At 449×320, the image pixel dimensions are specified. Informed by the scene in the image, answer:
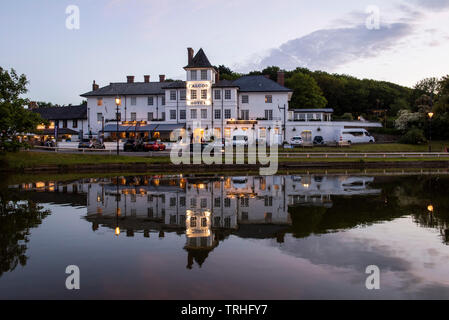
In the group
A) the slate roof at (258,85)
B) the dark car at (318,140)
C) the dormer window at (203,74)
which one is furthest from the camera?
the slate roof at (258,85)

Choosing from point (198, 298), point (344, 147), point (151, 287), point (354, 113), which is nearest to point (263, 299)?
point (198, 298)

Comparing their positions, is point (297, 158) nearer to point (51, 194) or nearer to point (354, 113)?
point (51, 194)

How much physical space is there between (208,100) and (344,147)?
21307 millimetres

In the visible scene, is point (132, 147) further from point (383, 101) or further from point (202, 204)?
point (383, 101)

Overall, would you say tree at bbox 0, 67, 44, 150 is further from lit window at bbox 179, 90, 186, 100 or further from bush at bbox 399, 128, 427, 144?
bush at bbox 399, 128, 427, 144

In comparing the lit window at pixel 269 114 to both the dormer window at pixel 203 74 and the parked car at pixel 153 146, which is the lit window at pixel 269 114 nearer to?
the dormer window at pixel 203 74

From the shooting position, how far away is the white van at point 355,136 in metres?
57.2

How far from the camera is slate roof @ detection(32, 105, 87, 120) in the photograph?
70625mm

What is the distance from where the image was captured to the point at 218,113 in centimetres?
5928

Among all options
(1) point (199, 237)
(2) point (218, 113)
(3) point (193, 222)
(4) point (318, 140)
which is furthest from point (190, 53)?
(1) point (199, 237)

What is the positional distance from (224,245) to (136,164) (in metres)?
27.8

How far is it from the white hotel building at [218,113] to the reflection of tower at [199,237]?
42237 mm

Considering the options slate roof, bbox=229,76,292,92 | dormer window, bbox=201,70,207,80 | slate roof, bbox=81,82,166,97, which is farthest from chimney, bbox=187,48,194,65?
slate roof, bbox=229,76,292,92
